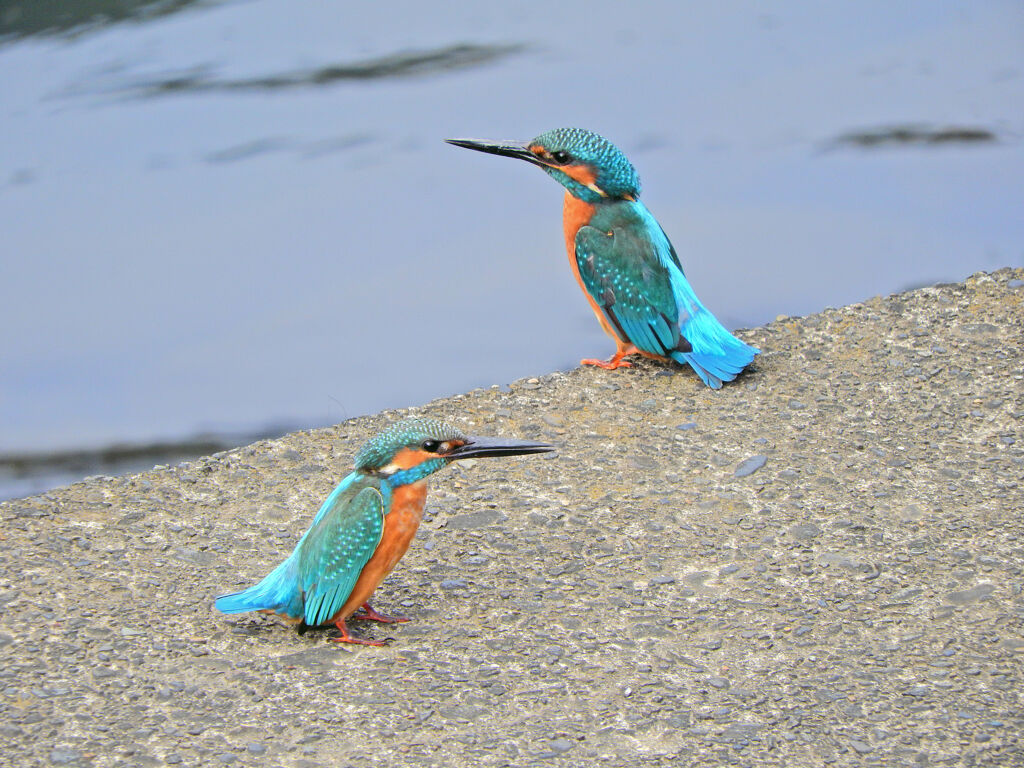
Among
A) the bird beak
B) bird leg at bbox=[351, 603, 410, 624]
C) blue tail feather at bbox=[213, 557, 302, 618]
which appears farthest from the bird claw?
blue tail feather at bbox=[213, 557, 302, 618]

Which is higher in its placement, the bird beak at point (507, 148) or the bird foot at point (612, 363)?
the bird beak at point (507, 148)

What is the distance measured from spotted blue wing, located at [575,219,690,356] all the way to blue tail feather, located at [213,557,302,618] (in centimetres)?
177

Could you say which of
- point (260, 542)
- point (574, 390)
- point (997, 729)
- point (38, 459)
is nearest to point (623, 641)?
point (997, 729)

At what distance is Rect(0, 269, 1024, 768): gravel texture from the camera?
2721 millimetres

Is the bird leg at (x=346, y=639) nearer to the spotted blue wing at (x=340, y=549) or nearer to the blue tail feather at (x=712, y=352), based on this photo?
the spotted blue wing at (x=340, y=549)

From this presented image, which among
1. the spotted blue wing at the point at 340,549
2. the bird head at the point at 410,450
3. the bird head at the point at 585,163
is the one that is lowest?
the spotted blue wing at the point at 340,549

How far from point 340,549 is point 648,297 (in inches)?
69.2

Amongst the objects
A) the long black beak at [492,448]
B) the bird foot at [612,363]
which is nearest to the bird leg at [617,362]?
the bird foot at [612,363]

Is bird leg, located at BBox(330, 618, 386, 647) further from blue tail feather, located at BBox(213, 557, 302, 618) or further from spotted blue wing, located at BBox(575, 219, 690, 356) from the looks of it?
spotted blue wing, located at BBox(575, 219, 690, 356)

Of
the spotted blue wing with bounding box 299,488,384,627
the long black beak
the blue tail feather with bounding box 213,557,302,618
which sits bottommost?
the blue tail feather with bounding box 213,557,302,618

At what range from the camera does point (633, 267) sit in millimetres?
4273

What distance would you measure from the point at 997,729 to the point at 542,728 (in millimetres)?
976

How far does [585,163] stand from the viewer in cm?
428

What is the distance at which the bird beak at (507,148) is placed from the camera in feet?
14.4
